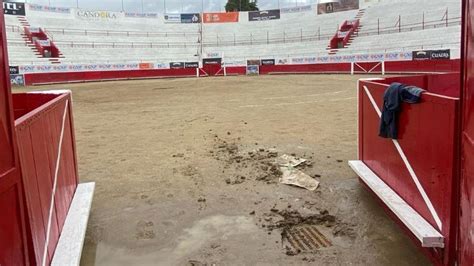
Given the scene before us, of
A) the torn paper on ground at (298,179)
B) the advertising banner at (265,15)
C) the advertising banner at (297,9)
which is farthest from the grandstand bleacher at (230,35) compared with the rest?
the torn paper on ground at (298,179)

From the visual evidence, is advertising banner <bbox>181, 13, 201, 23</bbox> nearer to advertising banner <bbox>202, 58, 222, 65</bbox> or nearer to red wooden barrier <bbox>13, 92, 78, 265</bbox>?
advertising banner <bbox>202, 58, 222, 65</bbox>

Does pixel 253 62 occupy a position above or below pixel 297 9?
below

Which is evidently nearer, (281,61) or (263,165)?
(263,165)

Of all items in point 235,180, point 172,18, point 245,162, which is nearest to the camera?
point 235,180

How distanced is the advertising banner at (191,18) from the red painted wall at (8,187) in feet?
170

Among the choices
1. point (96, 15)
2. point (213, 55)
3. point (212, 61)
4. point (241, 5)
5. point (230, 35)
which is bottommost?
point (212, 61)

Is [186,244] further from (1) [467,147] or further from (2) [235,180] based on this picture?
(1) [467,147]

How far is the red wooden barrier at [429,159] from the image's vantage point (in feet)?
10.2

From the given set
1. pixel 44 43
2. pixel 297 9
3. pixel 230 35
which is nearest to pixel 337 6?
pixel 297 9

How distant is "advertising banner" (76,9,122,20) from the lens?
46694 millimetres

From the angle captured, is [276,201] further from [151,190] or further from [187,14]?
[187,14]

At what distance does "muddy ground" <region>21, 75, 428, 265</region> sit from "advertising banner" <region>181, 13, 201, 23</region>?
44110 mm

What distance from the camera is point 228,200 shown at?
5.20 meters

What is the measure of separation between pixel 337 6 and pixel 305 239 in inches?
1783
